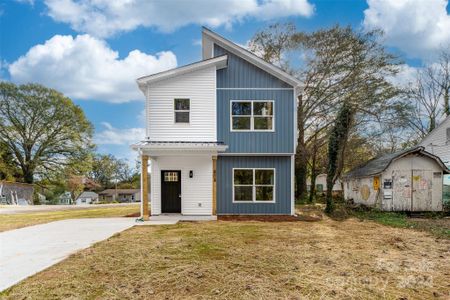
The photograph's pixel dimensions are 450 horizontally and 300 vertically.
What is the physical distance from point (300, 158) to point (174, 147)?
12.9 metres

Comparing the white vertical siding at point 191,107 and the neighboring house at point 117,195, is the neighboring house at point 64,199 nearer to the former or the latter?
the neighboring house at point 117,195

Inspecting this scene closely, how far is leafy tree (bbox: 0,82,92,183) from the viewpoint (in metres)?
35.4

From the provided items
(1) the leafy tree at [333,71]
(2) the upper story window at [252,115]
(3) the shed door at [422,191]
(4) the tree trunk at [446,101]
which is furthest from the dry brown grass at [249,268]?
(4) the tree trunk at [446,101]

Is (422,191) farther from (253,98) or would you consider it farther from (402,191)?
(253,98)

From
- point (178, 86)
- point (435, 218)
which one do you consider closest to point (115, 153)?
Result: point (178, 86)

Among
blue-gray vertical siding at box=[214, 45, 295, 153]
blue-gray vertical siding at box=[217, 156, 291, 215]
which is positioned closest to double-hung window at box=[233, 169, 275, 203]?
blue-gray vertical siding at box=[217, 156, 291, 215]

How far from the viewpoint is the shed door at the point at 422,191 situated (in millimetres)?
14008

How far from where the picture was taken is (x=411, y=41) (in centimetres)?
1936

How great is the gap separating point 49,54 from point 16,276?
11.0 meters

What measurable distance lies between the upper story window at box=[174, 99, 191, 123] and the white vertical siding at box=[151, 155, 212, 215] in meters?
1.65

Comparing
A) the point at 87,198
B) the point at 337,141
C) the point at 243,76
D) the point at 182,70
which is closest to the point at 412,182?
the point at 337,141

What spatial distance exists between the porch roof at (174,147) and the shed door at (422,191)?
31.9ft

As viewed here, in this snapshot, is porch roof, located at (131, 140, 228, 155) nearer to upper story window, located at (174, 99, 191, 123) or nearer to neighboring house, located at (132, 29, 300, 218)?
neighboring house, located at (132, 29, 300, 218)

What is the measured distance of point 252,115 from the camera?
501 inches
